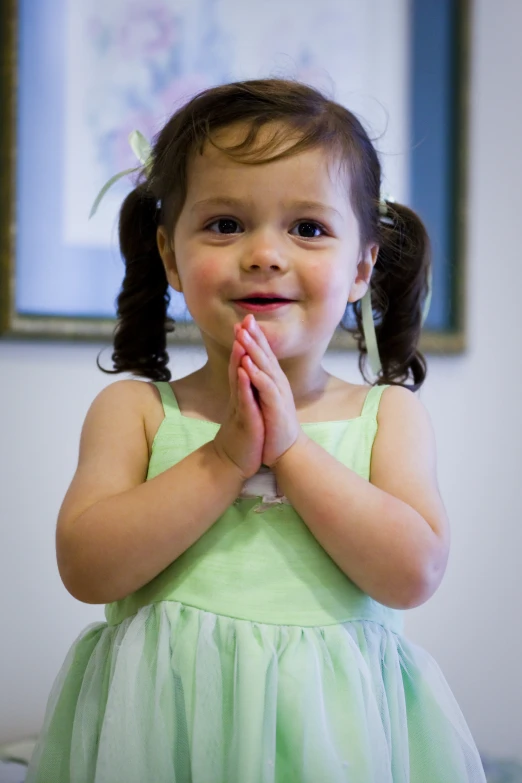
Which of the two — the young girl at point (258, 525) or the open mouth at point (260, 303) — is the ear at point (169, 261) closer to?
the young girl at point (258, 525)

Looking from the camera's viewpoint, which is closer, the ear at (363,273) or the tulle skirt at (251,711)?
the tulle skirt at (251,711)

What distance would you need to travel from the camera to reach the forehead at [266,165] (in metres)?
0.82

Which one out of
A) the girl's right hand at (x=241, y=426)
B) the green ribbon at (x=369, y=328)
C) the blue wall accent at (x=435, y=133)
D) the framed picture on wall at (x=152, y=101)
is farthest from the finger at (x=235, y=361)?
the blue wall accent at (x=435, y=133)

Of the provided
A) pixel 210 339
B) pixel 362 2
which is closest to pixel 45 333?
pixel 210 339

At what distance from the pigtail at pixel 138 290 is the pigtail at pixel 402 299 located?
0.25 metres

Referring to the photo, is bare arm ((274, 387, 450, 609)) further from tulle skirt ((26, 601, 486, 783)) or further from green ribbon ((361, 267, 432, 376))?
green ribbon ((361, 267, 432, 376))

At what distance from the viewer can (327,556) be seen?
83 centimetres

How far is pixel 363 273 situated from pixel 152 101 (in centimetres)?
60

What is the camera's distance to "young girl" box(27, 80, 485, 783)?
771 mm

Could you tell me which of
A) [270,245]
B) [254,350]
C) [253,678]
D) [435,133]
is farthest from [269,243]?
[435,133]

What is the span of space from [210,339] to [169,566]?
229mm

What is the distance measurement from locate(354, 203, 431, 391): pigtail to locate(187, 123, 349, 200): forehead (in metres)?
0.19

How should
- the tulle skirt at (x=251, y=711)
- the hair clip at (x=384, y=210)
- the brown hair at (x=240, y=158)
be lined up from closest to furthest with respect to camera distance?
the tulle skirt at (x=251, y=711) < the brown hair at (x=240, y=158) < the hair clip at (x=384, y=210)

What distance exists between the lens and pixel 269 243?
0.82m
